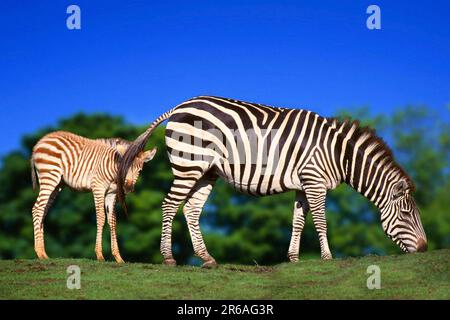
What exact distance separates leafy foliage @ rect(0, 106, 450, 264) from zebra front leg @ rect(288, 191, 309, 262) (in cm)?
1937

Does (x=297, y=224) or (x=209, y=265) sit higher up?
(x=297, y=224)

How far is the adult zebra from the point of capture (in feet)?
42.8

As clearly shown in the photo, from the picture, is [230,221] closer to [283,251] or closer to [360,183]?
[283,251]

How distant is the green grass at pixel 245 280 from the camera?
10023 millimetres

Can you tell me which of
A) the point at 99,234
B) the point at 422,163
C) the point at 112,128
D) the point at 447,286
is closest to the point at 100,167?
the point at 99,234

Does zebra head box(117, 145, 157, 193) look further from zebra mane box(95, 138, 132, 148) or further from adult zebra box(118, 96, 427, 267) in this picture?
adult zebra box(118, 96, 427, 267)

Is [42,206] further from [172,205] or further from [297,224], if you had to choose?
[297,224]

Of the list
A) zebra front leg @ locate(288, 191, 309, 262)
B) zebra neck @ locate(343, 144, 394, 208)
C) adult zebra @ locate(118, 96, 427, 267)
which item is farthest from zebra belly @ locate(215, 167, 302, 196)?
zebra neck @ locate(343, 144, 394, 208)

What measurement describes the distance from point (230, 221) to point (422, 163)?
13539 mm

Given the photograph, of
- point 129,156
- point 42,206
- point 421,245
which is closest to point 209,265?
point 129,156

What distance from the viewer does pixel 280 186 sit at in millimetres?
13250

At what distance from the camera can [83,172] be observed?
14.9 metres

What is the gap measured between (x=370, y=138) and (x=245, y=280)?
4683mm

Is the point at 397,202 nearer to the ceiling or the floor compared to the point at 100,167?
nearer to the floor
